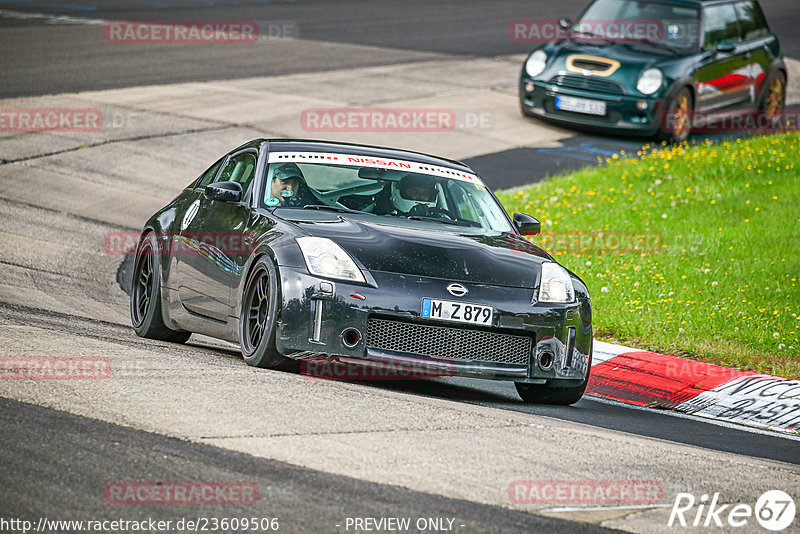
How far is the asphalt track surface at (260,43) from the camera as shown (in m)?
21.0

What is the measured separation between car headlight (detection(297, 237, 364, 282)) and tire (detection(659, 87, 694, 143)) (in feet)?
40.0

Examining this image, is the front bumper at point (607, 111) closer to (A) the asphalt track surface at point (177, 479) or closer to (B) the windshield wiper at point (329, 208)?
(B) the windshield wiper at point (329, 208)

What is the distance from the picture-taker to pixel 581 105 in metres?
18.6

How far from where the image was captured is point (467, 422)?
20.0 feet

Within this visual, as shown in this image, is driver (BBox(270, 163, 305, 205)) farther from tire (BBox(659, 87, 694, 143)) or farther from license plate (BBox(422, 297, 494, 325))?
tire (BBox(659, 87, 694, 143))

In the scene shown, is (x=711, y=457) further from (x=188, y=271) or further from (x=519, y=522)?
(x=188, y=271)

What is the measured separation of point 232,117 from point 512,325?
39.8ft

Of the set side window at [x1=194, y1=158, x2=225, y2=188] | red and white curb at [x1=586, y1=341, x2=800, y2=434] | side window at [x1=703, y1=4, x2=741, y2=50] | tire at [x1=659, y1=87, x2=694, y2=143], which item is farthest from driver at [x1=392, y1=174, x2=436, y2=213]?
side window at [x1=703, y1=4, x2=741, y2=50]

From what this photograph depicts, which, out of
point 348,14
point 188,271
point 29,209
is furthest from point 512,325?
point 348,14

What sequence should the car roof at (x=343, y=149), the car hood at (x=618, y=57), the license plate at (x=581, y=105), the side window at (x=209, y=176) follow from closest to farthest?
the car roof at (x=343, y=149)
the side window at (x=209, y=176)
the car hood at (x=618, y=57)
the license plate at (x=581, y=105)

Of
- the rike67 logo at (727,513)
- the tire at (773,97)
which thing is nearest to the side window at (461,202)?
the rike67 logo at (727,513)

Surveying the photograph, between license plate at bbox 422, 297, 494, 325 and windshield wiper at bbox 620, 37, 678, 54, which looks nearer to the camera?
license plate at bbox 422, 297, 494, 325

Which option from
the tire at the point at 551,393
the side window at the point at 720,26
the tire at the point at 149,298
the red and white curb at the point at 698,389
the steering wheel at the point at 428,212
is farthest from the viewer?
the side window at the point at 720,26

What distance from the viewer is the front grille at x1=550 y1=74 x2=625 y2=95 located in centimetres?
1833
